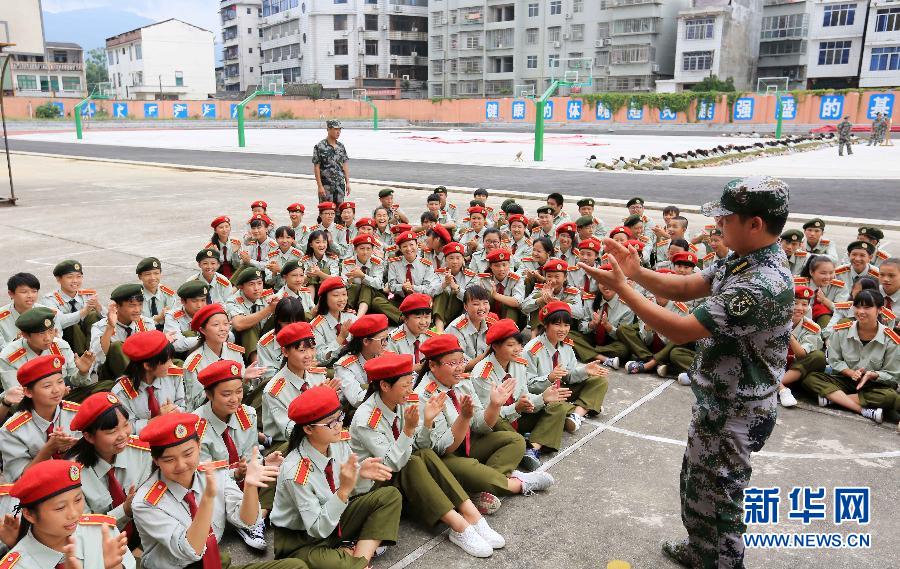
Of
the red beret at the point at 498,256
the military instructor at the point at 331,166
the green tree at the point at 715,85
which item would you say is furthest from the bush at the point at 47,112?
the red beret at the point at 498,256

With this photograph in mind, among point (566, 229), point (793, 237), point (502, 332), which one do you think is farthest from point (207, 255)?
point (793, 237)

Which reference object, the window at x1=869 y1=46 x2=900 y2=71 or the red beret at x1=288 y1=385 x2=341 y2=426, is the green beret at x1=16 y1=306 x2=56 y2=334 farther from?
the window at x1=869 y1=46 x2=900 y2=71

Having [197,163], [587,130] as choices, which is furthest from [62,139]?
[587,130]

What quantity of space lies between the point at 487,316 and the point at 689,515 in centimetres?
335

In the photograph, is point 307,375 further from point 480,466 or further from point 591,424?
point 591,424

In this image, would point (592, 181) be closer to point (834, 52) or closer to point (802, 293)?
point (802, 293)

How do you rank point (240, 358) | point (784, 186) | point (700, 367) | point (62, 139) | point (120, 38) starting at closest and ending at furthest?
point (784, 186) < point (700, 367) < point (240, 358) < point (62, 139) < point (120, 38)

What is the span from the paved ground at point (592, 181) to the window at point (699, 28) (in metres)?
34.7

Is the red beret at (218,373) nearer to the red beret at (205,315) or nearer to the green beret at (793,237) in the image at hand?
the red beret at (205,315)

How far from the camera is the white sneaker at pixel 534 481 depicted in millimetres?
4691

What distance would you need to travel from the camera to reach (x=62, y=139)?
42.3 meters

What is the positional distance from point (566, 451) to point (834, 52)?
61.0 metres

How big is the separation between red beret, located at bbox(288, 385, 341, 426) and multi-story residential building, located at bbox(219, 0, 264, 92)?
312ft

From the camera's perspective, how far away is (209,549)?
3463 millimetres
